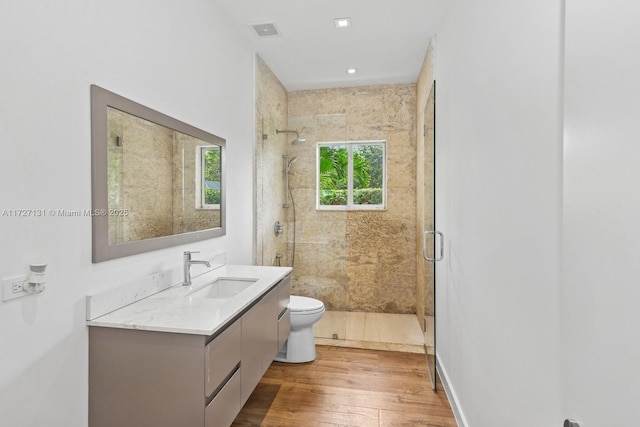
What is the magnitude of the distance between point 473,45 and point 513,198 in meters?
0.99

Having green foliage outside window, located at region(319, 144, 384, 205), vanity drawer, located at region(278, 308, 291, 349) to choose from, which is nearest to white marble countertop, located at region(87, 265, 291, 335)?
vanity drawer, located at region(278, 308, 291, 349)

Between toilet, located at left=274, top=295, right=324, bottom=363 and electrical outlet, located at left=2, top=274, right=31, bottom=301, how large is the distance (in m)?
1.79

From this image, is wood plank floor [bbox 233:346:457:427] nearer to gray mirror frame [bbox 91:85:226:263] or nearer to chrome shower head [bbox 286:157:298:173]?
gray mirror frame [bbox 91:85:226:263]

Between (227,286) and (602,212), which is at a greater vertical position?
(602,212)

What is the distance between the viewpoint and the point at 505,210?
130 centimetres

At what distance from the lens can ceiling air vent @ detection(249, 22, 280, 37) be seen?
106 inches

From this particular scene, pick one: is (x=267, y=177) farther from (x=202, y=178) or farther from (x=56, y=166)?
(x=56, y=166)

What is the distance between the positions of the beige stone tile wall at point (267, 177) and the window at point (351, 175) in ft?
1.38

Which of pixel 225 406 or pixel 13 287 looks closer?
pixel 13 287

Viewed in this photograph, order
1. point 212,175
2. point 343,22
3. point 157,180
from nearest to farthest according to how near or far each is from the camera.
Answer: point 157,180 → point 212,175 → point 343,22

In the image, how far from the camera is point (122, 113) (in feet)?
5.16

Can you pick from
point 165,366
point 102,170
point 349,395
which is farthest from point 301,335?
point 102,170

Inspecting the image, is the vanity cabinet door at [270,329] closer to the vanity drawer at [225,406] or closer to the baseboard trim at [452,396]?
the vanity drawer at [225,406]

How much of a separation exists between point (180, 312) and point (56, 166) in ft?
Answer: 2.50
